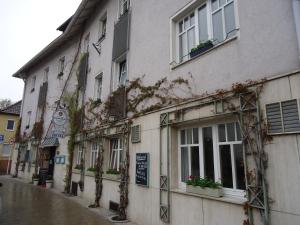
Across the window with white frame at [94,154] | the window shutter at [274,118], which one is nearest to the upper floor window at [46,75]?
the window with white frame at [94,154]

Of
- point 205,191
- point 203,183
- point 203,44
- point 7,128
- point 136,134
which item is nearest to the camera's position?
point 205,191

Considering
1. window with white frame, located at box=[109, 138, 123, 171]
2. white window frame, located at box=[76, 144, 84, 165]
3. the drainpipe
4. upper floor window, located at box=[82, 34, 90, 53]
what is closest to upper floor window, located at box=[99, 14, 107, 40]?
upper floor window, located at box=[82, 34, 90, 53]

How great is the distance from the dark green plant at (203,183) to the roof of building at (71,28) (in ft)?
37.8

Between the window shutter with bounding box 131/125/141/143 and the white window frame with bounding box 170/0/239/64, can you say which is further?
the window shutter with bounding box 131/125/141/143

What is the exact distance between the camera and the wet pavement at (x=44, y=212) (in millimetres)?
7406

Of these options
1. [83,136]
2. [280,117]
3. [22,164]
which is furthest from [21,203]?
[22,164]

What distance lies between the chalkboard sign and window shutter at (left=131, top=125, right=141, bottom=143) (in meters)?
0.53

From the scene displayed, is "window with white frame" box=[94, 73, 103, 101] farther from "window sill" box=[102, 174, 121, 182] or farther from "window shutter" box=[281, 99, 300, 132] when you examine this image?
"window shutter" box=[281, 99, 300, 132]

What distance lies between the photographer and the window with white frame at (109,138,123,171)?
9.57 metres

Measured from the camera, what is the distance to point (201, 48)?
618cm

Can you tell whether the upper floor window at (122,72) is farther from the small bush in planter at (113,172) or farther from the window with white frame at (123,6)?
the small bush in planter at (113,172)

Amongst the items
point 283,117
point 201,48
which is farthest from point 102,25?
point 283,117

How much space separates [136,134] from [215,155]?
3135 mm

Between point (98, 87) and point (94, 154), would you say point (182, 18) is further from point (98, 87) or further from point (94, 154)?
point (94, 154)
